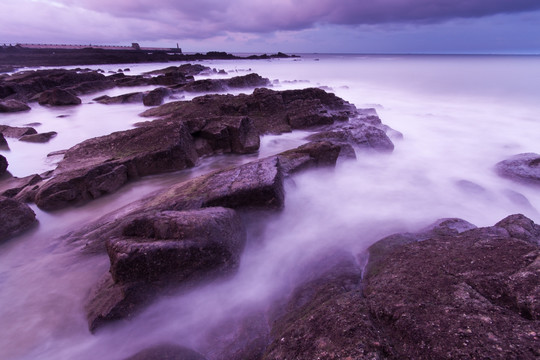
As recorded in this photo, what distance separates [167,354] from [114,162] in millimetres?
4106

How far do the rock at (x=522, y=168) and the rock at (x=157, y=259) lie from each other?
6.26 m

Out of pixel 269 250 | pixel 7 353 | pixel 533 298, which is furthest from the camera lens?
pixel 269 250

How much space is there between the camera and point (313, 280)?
3240mm

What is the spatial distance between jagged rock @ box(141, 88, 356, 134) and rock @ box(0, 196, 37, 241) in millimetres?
4867

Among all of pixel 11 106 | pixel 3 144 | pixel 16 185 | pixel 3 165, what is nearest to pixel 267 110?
pixel 16 185

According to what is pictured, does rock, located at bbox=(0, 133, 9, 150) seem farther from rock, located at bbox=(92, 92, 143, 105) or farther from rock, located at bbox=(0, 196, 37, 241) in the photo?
rock, located at bbox=(92, 92, 143, 105)

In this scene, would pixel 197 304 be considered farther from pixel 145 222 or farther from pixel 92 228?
pixel 92 228

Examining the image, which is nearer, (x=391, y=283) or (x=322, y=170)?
(x=391, y=283)

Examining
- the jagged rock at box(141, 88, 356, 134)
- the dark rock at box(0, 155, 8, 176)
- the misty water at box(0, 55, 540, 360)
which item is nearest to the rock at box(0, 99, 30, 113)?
the misty water at box(0, 55, 540, 360)

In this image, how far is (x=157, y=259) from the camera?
288 cm

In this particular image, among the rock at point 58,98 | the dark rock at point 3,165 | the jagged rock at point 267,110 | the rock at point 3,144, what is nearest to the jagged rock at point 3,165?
the dark rock at point 3,165

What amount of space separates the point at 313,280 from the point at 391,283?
1033 mm

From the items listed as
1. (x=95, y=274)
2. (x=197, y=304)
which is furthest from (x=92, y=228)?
(x=197, y=304)

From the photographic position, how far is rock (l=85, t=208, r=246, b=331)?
9.36 ft
